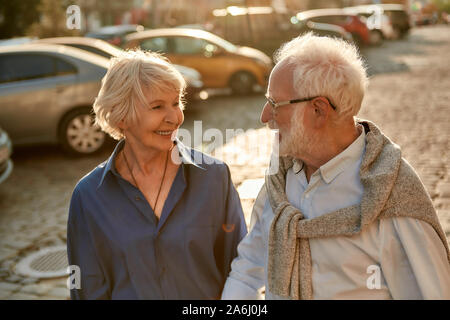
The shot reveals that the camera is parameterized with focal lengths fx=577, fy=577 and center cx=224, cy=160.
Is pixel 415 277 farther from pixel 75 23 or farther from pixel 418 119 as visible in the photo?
pixel 418 119

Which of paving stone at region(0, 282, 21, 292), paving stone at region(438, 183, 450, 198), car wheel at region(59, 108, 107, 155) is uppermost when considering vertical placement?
car wheel at region(59, 108, 107, 155)

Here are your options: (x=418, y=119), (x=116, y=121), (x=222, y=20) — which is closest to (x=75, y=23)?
(x=116, y=121)

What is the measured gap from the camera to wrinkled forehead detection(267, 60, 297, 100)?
2336 millimetres

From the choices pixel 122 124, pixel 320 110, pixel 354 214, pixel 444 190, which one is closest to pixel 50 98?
pixel 444 190

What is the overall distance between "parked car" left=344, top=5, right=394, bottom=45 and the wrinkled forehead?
25079 millimetres

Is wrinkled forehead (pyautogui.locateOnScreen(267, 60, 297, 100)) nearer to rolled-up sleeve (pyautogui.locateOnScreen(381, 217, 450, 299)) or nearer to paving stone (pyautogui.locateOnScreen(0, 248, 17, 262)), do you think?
rolled-up sleeve (pyautogui.locateOnScreen(381, 217, 450, 299))

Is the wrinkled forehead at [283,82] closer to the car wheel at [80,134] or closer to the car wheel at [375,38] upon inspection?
the car wheel at [80,134]

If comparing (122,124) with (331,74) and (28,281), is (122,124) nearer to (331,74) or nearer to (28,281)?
(331,74)

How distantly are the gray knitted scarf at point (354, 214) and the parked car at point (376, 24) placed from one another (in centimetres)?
2526

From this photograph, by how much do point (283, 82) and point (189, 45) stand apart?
37.9 ft

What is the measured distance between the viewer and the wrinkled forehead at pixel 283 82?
2.34 m

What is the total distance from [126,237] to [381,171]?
1271 mm

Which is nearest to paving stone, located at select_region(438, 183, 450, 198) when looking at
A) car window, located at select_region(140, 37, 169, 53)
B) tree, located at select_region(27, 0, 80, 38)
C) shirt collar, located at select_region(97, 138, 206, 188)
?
shirt collar, located at select_region(97, 138, 206, 188)

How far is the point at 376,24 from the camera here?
27344 mm
